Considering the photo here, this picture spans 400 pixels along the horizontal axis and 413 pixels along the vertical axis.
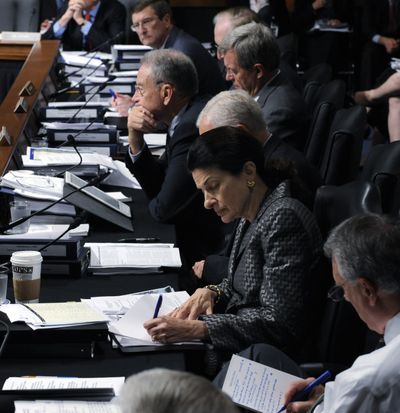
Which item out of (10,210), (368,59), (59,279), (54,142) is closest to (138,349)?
(59,279)

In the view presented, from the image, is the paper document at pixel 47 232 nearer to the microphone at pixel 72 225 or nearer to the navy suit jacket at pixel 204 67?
the microphone at pixel 72 225

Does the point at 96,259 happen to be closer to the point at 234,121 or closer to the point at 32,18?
the point at 234,121

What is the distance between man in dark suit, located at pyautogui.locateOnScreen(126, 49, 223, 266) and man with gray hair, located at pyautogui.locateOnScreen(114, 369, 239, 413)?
229cm

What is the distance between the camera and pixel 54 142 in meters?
4.28

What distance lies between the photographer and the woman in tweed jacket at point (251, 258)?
238 cm

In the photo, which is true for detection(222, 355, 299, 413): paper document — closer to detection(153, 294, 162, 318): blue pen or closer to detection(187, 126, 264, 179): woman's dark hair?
detection(153, 294, 162, 318): blue pen

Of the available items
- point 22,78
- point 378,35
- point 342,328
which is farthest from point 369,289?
point 378,35

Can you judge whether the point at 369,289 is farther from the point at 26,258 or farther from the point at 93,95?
the point at 93,95

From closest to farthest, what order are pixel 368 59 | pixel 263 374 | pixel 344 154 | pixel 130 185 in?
1. pixel 263 374
2. pixel 344 154
3. pixel 130 185
4. pixel 368 59

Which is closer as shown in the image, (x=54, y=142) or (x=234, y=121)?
(x=234, y=121)

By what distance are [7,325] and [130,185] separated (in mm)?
1758

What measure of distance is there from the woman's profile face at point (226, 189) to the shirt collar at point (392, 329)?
77 cm

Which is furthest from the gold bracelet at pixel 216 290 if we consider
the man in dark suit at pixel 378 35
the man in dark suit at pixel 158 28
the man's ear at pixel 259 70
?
the man in dark suit at pixel 378 35

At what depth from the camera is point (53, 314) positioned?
227cm
